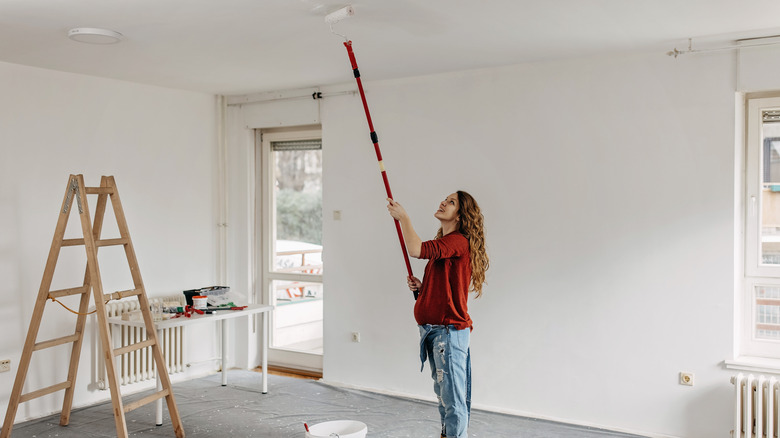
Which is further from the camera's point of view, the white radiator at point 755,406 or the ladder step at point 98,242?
the ladder step at point 98,242

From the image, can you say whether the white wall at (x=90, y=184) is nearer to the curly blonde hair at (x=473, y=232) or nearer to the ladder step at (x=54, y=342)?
the ladder step at (x=54, y=342)

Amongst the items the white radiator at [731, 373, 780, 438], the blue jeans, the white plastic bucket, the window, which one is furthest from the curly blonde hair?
the window

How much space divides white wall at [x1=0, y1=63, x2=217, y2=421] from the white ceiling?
28cm

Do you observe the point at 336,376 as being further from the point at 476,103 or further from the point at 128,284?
the point at 476,103

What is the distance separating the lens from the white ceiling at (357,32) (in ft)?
9.83

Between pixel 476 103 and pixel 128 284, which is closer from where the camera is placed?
pixel 476 103

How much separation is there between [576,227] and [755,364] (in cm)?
120

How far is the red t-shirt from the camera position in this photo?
2986 mm

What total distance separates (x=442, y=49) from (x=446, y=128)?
0.75 meters

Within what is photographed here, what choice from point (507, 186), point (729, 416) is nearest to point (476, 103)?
point (507, 186)

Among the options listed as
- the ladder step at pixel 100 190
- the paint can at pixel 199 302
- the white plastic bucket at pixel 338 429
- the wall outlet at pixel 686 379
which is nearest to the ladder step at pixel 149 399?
the paint can at pixel 199 302

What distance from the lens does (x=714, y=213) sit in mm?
3662

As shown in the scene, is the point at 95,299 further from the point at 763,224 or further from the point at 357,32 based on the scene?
the point at 763,224

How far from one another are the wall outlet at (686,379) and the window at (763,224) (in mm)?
373
